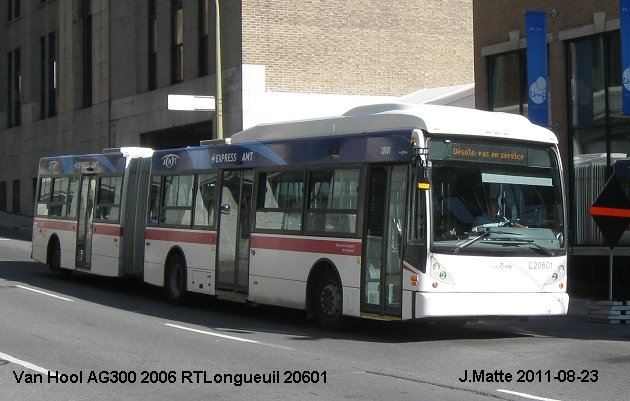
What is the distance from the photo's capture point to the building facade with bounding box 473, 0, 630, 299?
2031 centimetres

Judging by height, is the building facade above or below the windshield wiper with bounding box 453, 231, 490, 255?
above

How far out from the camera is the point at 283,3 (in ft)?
108

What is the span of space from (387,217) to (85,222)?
37.5 ft

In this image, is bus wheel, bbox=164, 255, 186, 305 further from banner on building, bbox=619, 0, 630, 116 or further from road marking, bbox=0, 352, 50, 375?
banner on building, bbox=619, 0, 630, 116

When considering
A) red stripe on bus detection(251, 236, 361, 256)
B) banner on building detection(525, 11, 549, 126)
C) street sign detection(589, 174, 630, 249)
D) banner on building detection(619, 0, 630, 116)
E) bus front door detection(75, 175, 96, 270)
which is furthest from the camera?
bus front door detection(75, 175, 96, 270)

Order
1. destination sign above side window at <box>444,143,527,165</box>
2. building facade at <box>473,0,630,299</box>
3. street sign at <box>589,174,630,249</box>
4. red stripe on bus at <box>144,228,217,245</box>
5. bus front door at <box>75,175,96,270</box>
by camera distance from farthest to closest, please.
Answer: bus front door at <box>75,175,96,270</box>, building facade at <box>473,0,630,299</box>, red stripe on bus at <box>144,228,217,245</box>, street sign at <box>589,174,630,249</box>, destination sign above side window at <box>444,143,527,165</box>

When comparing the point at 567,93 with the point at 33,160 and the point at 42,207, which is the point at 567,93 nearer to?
the point at 42,207

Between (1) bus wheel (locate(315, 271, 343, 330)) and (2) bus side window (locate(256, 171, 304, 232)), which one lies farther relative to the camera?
(2) bus side window (locate(256, 171, 304, 232))

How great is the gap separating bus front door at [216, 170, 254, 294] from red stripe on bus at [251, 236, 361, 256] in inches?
20.5

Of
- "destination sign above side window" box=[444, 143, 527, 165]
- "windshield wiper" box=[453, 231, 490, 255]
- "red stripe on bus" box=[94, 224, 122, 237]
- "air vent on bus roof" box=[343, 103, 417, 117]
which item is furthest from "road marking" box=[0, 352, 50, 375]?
"red stripe on bus" box=[94, 224, 122, 237]

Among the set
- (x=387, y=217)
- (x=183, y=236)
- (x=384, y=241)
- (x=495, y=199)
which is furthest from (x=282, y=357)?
(x=183, y=236)

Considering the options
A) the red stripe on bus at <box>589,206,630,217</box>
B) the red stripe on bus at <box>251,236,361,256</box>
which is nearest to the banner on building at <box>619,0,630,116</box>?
the red stripe on bus at <box>589,206,630,217</box>

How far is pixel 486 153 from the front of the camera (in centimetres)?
1413

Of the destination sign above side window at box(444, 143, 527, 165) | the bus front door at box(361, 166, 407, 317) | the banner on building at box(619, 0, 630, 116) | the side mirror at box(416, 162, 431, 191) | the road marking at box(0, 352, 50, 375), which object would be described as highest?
the banner on building at box(619, 0, 630, 116)
